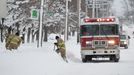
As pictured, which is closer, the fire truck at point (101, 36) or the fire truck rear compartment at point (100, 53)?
the fire truck at point (101, 36)

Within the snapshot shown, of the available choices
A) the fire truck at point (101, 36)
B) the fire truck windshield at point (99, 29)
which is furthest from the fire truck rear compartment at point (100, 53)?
the fire truck windshield at point (99, 29)

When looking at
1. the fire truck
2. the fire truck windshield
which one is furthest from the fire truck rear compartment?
the fire truck windshield

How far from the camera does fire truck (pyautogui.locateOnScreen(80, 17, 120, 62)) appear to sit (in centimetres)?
3053

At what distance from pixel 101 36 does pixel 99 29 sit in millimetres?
432

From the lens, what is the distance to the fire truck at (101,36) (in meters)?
30.5

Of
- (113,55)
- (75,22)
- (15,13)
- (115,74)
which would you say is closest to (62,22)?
(15,13)

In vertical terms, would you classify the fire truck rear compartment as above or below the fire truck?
below

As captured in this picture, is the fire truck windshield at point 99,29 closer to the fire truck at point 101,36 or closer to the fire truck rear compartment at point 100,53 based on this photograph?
the fire truck at point 101,36

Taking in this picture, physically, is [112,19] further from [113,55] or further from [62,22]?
[62,22]

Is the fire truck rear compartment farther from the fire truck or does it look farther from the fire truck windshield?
the fire truck windshield

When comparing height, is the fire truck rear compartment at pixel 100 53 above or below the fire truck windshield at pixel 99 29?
below

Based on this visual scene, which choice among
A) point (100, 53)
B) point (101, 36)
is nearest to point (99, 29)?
point (101, 36)

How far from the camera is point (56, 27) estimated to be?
2382 inches

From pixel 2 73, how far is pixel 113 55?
14613 millimetres
